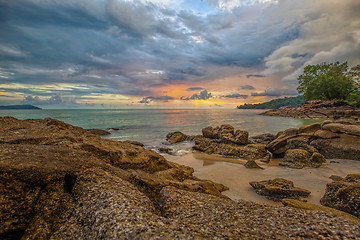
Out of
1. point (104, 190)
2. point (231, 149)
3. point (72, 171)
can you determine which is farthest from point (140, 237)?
point (231, 149)

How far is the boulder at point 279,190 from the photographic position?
756 cm

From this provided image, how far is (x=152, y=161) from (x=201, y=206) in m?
4.47

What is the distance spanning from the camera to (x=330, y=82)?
61375mm

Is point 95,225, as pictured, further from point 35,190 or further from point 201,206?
point 201,206

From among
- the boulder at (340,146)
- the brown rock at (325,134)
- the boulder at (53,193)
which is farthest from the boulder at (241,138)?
the boulder at (53,193)

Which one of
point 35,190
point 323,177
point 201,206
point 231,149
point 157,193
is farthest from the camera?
point 231,149

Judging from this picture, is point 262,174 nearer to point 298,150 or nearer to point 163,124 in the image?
point 298,150

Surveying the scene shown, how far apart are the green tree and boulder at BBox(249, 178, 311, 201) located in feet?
257

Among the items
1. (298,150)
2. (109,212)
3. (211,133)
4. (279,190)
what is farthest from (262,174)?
(211,133)

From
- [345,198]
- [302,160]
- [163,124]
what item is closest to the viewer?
[345,198]

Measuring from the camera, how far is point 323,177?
9930 millimetres

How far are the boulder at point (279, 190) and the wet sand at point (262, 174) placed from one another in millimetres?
291

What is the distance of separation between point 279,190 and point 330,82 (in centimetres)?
8065

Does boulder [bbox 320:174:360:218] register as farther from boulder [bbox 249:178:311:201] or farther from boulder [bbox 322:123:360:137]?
boulder [bbox 322:123:360:137]
